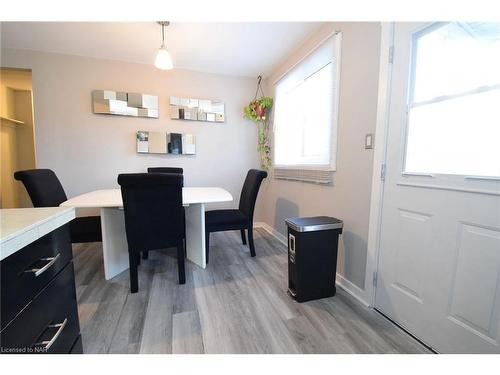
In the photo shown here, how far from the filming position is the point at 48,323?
751 millimetres

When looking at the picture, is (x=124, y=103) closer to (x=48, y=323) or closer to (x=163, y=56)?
(x=163, y=56)

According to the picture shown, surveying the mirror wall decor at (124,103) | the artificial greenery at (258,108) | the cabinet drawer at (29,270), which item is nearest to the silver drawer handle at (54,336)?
the cabinet drawer at (29,270)

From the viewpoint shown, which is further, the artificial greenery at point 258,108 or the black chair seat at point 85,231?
the artificial greenery at point 258,108

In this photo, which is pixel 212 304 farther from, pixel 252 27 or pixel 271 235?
pixel 252 27

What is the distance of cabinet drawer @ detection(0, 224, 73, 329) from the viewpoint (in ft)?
1.87

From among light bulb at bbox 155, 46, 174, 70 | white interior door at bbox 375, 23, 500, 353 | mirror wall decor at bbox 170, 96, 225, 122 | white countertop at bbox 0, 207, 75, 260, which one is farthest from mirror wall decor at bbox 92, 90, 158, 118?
white interior door at bbox 375, 23, 500, 353

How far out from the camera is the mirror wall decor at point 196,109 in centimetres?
301

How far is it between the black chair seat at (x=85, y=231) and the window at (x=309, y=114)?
211 centimetres

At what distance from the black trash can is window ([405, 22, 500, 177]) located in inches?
26.6

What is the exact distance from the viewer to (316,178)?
6.93 feet

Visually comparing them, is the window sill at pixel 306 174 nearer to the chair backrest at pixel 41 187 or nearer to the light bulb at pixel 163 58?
the light bulb at pixel 163 58

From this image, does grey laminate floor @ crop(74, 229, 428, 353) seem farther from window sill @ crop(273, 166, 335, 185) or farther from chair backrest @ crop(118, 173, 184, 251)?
window sill @ crop(273, 166, 335, 185)
